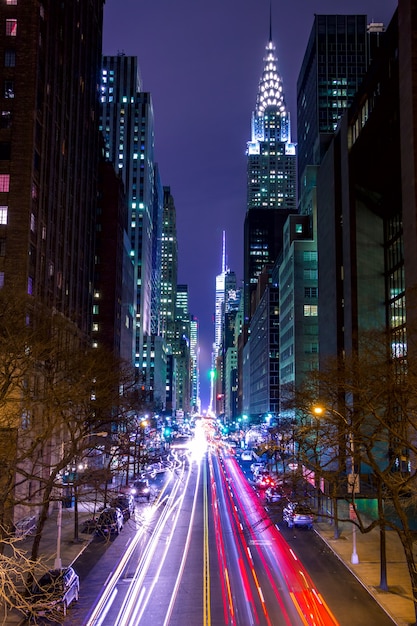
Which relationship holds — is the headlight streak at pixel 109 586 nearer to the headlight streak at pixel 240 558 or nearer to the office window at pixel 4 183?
the headlight streak at pixel 240 558

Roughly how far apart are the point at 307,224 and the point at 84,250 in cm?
5813

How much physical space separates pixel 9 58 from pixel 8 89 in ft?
10.4

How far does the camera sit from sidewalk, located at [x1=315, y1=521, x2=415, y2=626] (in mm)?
26188

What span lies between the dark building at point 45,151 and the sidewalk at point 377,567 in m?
30.5

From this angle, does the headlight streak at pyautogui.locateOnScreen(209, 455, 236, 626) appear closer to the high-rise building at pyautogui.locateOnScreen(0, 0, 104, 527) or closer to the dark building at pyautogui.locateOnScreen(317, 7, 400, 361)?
the high-rise building at pyautogui.locateOnScreen(0, 0, 104, 527)

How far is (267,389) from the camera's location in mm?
152250

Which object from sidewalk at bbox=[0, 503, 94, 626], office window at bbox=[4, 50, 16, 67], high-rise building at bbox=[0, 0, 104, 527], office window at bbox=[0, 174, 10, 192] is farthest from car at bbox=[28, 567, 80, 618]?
office window at bbox=[4, 50, 16, 67]

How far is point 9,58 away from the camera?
60062mm

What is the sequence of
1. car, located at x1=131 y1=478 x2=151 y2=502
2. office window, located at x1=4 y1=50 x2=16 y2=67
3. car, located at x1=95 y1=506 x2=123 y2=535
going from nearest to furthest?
1. car, located at x1=95 y1=506 x2=123 y2=535
2. office window, located at x1=4 y1=50 x2=16 y2=67
3. car, located at x1=131 y1=478 x2=151 y2=502

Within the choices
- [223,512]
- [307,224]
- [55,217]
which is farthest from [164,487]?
[307,224]

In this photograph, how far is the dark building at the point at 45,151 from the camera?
57.6m

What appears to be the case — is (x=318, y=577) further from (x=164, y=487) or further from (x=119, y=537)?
(x=164, y=487)

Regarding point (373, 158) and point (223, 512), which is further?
point (373, 158)

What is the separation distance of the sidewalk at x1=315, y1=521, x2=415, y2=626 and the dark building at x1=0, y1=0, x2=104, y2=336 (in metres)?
30.5
